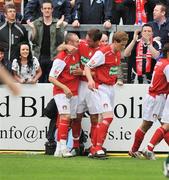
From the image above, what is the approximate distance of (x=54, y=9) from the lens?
60.4 ft

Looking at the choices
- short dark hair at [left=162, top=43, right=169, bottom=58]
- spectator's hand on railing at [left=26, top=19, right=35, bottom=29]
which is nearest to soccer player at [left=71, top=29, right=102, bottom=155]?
short dark hair at [left=162, top=43, right=169, bottom=58]

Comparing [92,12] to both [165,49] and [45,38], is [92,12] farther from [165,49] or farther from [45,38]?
[165,49]

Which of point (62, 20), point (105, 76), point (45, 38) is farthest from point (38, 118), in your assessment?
point (62, 20)

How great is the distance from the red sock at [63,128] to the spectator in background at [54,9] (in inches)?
142

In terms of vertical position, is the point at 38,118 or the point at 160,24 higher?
the point at 160,24

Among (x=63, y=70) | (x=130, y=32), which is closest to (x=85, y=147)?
(x=63, y=70)

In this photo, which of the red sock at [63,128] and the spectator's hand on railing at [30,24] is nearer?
the red sock at [63,128]

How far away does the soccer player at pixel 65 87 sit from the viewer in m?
15.2

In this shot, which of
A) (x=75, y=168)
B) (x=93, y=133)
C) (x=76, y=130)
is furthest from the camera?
(x=76, y=130)

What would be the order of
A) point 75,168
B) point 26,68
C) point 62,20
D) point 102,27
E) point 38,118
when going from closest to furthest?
1. point 75,168
2. point 38,118
3. point 26,68
4. point 62,20
5. point 102,27

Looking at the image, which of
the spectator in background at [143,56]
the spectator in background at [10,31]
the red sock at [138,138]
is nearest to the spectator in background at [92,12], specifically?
the spectator in background at [143,56]

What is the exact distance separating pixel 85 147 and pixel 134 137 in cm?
99

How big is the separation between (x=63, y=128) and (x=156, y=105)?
175 centimetres

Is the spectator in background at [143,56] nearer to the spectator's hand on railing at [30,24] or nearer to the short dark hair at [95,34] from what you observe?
the short dark hair at [95,34]
